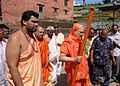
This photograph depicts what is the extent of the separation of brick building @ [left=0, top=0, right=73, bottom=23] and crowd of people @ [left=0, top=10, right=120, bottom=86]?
86.1 ft

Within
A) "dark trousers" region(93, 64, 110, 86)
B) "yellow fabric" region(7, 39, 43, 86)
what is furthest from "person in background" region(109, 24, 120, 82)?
"yellow fabric" region(7, 39, 43, 86)

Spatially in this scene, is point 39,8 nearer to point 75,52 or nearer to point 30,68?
point 75,52

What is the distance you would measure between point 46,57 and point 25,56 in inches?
158

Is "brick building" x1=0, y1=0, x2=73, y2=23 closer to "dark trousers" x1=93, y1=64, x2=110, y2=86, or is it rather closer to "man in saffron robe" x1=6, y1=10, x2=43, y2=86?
"dark trousers" x1=93, y1=64, x2=110, y2=86

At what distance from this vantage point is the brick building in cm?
3794

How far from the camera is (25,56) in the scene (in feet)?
14.7

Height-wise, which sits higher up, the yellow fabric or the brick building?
the yellow fabric

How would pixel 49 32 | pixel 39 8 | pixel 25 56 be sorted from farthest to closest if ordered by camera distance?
1. pixel 39 8
2. pixel 49 32
3. pixel 25 56

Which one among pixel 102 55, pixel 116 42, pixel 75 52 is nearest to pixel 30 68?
pixel 75 52

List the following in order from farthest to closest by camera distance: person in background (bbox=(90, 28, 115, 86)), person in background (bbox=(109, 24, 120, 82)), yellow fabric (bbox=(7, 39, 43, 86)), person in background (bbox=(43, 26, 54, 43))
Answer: person in background (bbox=(109, 24, 120, 82)) < person in background (bbox=(43, 26, 54, 43)) < person in background (bbox=(90, 28, 115, 86)) < yellow fabric (bbox=(7, 39, 43, 86))

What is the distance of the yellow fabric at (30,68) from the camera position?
451cm

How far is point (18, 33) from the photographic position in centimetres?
450

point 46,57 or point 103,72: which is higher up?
point 46,57

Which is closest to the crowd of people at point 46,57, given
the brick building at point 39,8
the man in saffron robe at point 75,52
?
the man in saffron robe at point 75,52
